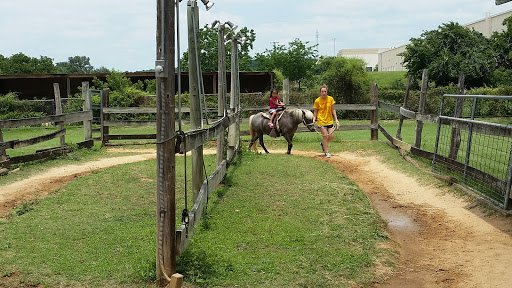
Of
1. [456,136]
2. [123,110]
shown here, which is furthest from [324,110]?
[123,110]

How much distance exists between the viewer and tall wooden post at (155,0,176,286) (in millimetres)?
4230

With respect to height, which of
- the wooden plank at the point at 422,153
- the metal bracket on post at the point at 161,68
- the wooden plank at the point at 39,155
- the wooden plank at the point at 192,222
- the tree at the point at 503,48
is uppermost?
the tree at the point at 503,48

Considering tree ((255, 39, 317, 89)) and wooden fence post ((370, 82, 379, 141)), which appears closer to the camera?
wooden fence post ((370, 82, 379, 141))

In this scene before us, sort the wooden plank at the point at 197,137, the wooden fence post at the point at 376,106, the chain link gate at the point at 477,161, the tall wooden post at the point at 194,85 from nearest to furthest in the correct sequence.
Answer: the wooden plank at the point at 197,137 < the tall wooden post at the point at 194,85 < the chain link gate at the point at 477,161 < the wooden fence post at the point at 376,106

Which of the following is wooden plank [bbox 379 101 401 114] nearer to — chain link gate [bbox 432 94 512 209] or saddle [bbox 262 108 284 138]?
saddle [bbox 262 108 284 138]

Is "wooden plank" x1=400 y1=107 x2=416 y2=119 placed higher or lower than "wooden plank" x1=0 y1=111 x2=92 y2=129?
higher

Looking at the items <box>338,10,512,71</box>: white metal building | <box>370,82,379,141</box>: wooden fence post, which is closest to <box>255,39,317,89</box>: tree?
<box>338,10,512,71</box>: white metal building

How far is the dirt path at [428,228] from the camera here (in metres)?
5.05

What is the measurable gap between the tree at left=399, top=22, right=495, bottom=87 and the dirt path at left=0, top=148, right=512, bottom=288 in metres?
26.6

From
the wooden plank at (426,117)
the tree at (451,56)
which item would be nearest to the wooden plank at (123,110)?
the wooden plank at (426,117)

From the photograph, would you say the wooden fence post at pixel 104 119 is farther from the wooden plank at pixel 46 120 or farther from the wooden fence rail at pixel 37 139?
the wooden plank at pixel 46 120

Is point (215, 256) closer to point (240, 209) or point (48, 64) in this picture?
point (240, 209)

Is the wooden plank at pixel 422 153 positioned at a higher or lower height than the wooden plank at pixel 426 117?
lower

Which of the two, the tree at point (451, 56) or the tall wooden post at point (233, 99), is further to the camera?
the tree at point (451, 56)
